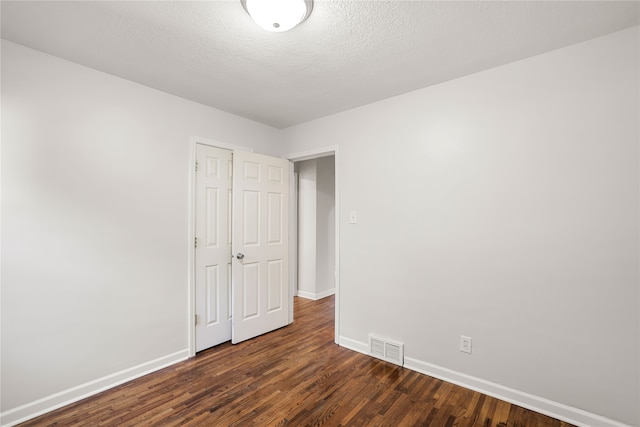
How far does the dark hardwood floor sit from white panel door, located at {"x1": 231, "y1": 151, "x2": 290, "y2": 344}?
52 centimetres

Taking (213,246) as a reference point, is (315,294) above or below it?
below

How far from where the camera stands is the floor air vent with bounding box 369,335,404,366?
258cm

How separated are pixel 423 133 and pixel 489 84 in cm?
58

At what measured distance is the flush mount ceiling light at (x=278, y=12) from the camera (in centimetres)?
147

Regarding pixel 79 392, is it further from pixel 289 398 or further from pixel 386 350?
pixel 386 350

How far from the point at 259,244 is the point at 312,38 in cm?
217

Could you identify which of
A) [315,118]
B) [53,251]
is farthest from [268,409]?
[315,118]

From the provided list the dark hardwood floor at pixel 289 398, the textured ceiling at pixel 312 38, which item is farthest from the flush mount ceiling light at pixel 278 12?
the dark hardwood floor at pixel 289 398

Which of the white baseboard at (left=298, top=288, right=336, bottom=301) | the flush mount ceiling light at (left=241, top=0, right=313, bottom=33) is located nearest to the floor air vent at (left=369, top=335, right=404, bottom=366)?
the white baseboard at (left=298, top=288, right=336, bottom=301)

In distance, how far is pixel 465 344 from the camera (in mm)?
2262

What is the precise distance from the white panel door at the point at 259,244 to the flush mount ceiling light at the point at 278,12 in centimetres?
165

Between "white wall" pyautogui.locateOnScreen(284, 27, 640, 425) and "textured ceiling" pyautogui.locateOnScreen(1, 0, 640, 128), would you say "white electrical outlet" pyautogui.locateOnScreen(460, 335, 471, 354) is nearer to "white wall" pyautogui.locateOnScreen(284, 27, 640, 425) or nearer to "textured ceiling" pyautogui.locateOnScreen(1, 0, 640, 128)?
"white wall" pyautogui.locateOnScreen(284, 27, 640, 425)

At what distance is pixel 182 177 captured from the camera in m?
2.70

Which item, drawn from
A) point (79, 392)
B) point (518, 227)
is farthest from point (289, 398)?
point (518, 227)
